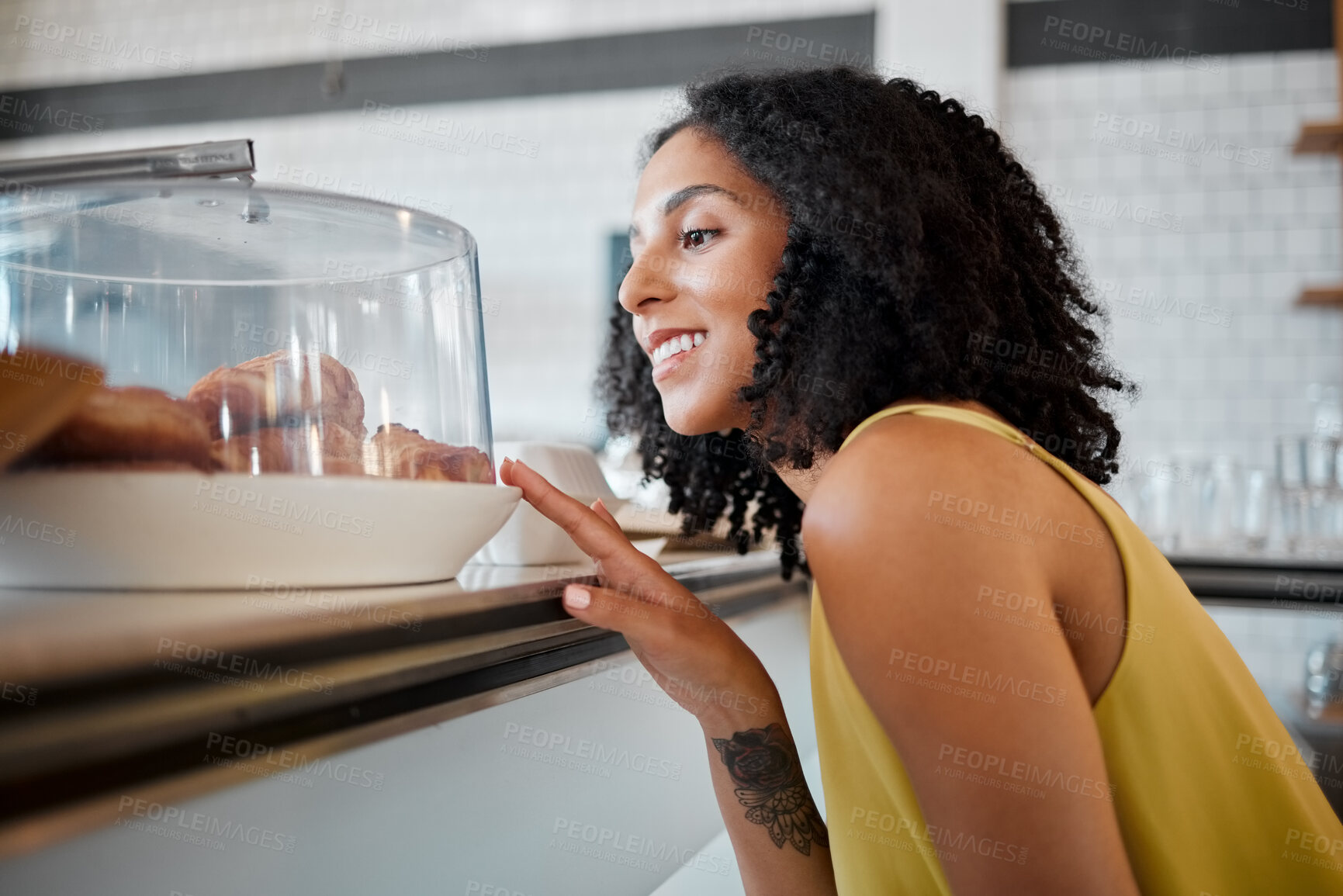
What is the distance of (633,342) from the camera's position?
1.22m

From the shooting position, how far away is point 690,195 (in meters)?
0.89

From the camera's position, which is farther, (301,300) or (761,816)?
(761,816)

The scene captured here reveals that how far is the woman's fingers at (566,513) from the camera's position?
69 centimetres

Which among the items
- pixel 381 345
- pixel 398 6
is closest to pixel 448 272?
pixel 381 345

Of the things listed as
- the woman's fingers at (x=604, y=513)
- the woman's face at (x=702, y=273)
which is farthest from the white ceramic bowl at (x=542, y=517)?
the woman's face at (x=702, y=273)

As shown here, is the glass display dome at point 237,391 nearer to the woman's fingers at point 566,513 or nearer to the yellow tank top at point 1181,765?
the woman's fingers at point 566,513

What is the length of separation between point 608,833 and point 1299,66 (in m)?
3.18

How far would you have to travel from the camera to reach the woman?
574mm

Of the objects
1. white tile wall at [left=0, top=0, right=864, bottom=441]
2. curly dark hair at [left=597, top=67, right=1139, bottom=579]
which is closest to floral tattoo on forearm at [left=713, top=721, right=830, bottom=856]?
curly dark hair at [left=597, top=67, right=1139, bottom=579]

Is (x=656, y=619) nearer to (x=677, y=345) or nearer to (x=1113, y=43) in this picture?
(x=677, y=345)

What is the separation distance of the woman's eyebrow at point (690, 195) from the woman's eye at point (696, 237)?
0.08 ft

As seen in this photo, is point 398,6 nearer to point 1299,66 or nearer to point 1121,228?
point 1121,228

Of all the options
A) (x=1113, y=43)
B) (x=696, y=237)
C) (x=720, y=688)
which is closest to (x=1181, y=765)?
(x=720, y=688)

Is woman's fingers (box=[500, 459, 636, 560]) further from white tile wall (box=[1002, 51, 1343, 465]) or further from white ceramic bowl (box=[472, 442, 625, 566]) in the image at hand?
white tile wall (box=[1002, 51, 1343, 465])
